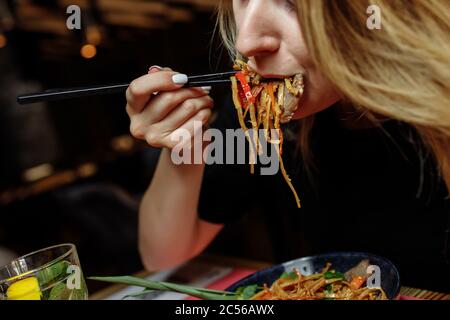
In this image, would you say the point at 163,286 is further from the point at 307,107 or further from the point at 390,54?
the point at 390,54

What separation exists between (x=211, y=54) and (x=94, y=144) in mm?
2470

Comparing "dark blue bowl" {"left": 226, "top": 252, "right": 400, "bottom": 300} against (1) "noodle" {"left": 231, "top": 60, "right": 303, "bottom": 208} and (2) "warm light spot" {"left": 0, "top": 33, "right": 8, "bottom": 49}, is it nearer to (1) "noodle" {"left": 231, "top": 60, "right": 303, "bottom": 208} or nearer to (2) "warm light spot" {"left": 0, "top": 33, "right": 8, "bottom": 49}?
(1) "noodle" {"left": 231, "top": 60, "right": 303, "bottom": 208}

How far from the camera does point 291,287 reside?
1218 mm

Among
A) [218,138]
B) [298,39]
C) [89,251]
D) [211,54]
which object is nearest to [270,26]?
[298,39]

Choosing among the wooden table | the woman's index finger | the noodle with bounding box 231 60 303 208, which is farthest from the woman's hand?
the wooden table

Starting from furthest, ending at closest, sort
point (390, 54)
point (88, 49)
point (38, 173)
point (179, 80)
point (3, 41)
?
point (38, 173) < point (3, 41) < point (88, 49) < point (179, 80) < point (390, 54)

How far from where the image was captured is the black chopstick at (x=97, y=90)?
113 cm

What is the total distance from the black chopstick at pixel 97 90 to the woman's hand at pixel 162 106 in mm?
29

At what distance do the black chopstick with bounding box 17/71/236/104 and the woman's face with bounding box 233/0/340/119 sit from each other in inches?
4.7

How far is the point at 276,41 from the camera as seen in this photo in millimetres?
1020

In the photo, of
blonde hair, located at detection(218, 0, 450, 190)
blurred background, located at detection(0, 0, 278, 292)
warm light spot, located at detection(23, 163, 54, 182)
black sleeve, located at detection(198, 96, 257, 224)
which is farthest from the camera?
warm light spot, located at detection(23, 163, 54, 182)

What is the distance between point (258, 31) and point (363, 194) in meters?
0.79

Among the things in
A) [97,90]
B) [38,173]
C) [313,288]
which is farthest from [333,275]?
[38,173]

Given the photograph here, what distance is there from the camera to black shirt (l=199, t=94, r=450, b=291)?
1564 millimetres
